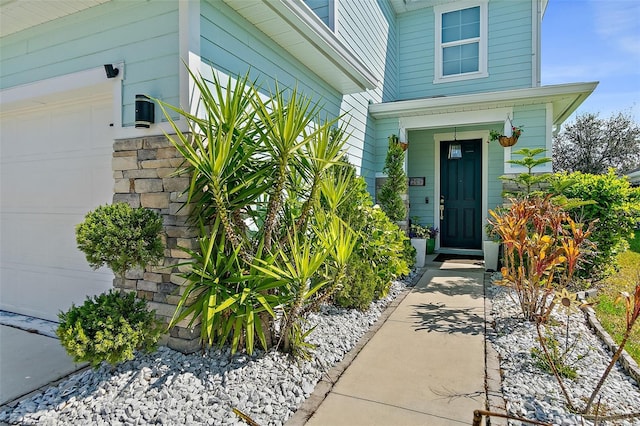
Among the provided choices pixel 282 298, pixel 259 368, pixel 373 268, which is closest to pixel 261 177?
pixel 282 298

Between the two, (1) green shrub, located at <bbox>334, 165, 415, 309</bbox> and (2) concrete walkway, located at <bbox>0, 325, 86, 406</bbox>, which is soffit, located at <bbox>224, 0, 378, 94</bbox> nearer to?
(1) green shrub, located at <bbox>334, 165, 415, 309</bbox>

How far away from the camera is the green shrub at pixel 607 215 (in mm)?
4652

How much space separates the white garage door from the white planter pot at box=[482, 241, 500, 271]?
5.27 meters

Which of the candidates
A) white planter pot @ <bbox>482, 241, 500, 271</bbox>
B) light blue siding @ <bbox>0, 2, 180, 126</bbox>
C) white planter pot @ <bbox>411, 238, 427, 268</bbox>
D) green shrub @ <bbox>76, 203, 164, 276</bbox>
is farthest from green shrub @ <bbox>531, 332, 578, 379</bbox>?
white planter pot @ <bbox>411, 238, 427, 268</bbox>

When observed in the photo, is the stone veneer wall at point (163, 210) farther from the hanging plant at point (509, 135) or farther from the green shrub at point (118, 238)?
the hanging plant at point (509, 135)

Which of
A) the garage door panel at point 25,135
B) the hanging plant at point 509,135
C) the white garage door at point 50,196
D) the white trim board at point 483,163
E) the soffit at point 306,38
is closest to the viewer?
the soffit at point 306,38

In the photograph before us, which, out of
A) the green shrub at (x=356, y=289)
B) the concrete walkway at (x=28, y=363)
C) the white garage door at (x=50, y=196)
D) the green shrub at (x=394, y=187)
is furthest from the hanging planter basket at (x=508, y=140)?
the concrete walkway at (x=28, y=363)

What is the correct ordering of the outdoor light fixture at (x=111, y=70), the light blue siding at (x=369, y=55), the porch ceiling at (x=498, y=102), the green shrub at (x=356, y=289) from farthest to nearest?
1. the light blue siding at (x=369, y=55)
2. the porch ceiling at (x=498, y=102)
3. the green shrub at (x=356, y=289)
4. the outdoor light fixture at (x=111, y=70)

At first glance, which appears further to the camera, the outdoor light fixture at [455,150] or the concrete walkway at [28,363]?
the outdoor light fixture at [455,150]

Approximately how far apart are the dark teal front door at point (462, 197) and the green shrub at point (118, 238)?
6443 millimetres

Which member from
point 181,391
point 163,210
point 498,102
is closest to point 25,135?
point 163,210

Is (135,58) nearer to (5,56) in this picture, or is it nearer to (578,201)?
(5,56)

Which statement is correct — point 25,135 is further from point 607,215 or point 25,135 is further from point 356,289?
point 607,215

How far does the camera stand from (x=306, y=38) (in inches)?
155
